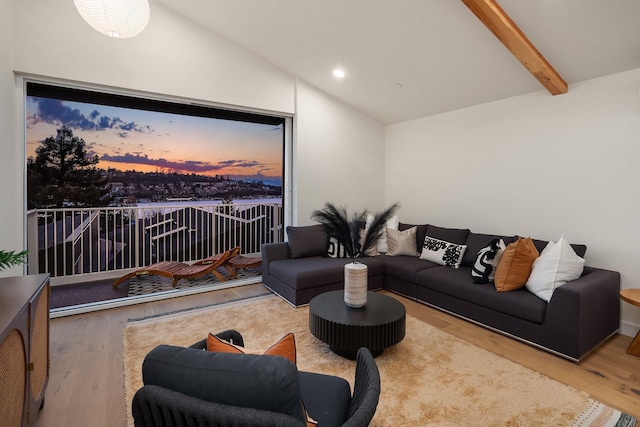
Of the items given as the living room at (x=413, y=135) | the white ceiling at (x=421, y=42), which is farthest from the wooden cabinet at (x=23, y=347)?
the white ceiling at (x=421, y=42)

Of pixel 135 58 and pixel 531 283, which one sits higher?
pixel 135 58

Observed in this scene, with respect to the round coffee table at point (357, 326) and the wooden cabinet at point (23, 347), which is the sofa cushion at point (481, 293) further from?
the wooden cabinet at point (23, 347)

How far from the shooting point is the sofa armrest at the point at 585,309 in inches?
100

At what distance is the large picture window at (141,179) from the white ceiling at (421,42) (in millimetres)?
1043

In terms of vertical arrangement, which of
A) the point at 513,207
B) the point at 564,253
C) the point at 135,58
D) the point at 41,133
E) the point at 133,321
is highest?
the point at 135,58

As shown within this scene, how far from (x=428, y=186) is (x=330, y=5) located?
9.16ft

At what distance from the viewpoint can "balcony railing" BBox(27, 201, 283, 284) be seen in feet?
15.0

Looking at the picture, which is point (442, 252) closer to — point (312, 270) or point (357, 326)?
point (312, 270)

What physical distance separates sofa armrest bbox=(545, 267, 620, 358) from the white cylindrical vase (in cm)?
150

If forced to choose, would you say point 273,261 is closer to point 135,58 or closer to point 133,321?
point 133,321

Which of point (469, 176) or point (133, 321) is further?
point (469, 176)

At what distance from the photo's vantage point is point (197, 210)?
5.83 meters

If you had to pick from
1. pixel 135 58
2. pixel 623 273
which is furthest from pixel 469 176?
pixel 135 58

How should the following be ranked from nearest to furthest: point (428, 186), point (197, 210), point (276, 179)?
1. point (428, 186)
2. point (197, 210)
3. point (276, 179)
